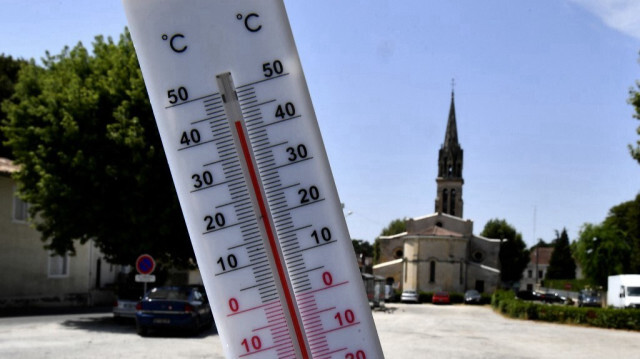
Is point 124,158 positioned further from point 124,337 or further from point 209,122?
point 209,122

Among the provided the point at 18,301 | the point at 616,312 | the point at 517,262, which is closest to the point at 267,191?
the point at 18,301

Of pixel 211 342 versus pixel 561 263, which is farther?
pixel 561 263

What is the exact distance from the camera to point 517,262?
103750 mm

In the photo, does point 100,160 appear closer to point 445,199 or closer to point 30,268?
point 30,268

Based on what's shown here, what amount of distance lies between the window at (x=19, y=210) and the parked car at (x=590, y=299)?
42023 mm

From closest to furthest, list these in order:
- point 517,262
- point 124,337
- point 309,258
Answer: point 309,258
point 124,337
point 517,262

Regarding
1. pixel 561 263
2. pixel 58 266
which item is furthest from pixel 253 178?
pixel 561 263

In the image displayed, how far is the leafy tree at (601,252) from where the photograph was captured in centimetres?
5759

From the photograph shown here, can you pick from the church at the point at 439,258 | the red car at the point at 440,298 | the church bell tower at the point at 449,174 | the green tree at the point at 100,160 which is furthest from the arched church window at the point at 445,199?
the green tree at the point at 100,160

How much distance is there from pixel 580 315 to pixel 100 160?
80.7 ft

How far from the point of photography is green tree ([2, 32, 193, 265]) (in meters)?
22.6

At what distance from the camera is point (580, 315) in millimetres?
35438

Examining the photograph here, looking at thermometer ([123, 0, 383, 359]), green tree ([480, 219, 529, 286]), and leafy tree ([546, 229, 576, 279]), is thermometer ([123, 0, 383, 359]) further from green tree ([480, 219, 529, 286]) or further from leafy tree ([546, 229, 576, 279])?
leafy tree ([546, 229, 576, 279])

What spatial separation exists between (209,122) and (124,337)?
59.5ft
